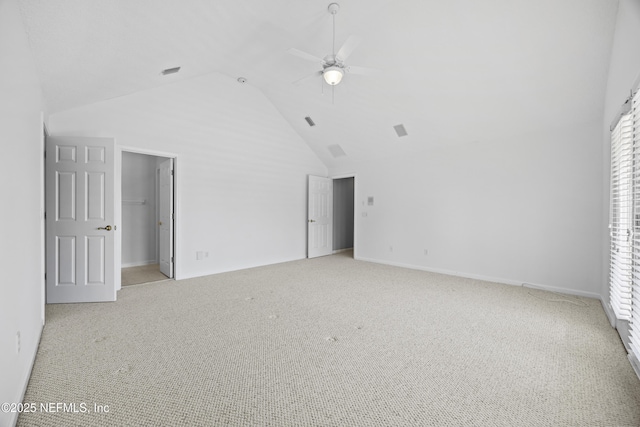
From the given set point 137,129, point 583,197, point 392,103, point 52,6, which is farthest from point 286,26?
point 583,197

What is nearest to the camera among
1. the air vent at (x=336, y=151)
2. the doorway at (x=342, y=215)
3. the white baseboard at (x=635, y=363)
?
the white baseboard at (x=635, y=363)

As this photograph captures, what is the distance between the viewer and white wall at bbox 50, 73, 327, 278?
4449 millimetres

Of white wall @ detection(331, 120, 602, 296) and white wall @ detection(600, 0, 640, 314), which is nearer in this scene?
white wall @ detection(600, 0, 640, 314)

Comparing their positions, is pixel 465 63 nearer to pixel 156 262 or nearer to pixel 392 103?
pixel 392 103

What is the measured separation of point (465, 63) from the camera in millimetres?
3736

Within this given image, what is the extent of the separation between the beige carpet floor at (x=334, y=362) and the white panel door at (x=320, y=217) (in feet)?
10.4

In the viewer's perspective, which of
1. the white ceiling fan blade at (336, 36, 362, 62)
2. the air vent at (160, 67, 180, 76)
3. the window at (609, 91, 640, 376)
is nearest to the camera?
the window at (609, 91, 640, 376)

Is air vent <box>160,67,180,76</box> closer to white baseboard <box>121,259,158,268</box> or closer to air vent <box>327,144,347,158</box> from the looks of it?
air vent <box>327,144,347,158</box>

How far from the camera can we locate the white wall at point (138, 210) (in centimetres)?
600

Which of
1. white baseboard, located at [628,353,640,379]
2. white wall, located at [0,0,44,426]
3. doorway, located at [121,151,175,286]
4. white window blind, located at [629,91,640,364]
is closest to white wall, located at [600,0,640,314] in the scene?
white window blind, located at [629,91,640,364]

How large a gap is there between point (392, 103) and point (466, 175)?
1.87 m

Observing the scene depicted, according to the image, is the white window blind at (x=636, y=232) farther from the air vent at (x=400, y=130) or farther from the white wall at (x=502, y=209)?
the air vent at (x=400, y=130)

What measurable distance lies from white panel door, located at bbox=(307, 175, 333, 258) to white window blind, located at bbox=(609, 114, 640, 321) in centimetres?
514

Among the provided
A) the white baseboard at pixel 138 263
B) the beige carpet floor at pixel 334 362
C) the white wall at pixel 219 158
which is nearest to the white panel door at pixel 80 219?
the beige carpet floor at pixel 334 362
